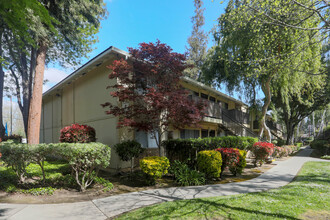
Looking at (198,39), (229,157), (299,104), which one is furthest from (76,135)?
(198,39)

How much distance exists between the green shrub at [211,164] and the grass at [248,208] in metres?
1.83

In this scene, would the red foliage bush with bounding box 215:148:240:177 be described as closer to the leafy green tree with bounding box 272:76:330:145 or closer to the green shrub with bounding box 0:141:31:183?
the green shrub with bounding box 0:141:31:183

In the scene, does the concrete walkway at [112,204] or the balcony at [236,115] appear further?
the balcony at [236,115]

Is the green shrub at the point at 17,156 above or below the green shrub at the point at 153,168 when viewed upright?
above

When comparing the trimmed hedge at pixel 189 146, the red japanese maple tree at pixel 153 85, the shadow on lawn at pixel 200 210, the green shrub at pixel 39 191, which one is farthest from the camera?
the trimmed hedge at pixel 189 146

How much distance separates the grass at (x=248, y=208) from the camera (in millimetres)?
3789

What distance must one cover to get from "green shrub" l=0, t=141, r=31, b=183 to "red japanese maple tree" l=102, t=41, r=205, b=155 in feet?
10.4

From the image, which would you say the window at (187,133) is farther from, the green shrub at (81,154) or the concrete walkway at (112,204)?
the green shrub at (81,154)

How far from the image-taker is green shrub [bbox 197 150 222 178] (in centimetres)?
700

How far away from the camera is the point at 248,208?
13.6ft

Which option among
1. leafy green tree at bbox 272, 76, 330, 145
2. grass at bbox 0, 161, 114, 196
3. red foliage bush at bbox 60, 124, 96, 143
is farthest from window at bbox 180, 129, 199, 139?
leafy green tree at bbox 272, 76, 330, 145

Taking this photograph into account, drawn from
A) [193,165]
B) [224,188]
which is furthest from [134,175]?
[224,188]

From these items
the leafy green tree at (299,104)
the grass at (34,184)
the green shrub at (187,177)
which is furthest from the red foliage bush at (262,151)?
the leafy green tree at (299,104)

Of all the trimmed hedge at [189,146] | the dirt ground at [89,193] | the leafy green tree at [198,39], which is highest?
the leafy green tree at [198,39]
